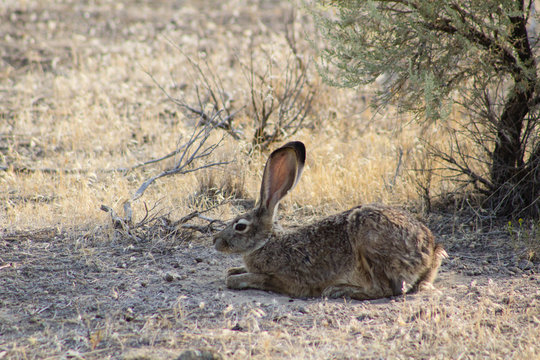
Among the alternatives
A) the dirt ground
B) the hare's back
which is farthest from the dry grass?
the hare's back

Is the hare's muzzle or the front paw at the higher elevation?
the hare's muzzle

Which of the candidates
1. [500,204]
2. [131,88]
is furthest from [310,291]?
[131,88]

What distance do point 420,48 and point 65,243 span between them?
4091 millimetres

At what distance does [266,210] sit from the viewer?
18.0 feet

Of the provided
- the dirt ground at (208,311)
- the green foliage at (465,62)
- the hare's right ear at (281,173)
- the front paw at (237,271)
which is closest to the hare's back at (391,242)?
the dirt ground at (208,311)

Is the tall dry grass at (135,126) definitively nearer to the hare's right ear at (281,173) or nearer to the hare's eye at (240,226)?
the hare's eye at (240,226)

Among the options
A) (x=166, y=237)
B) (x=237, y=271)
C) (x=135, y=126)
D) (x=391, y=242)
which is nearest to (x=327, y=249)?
(x=391, y=242)

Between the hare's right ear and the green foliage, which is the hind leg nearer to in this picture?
the hare's right ear

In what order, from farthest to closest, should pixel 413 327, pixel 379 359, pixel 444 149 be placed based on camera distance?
pixel 444 149
pixel 413 327
pixel 379 359

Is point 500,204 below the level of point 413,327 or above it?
above

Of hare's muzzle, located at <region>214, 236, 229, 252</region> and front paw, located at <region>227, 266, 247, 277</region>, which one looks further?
front paw, located at <region>227, 266, 247, 277</region>

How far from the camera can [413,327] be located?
4.39 m

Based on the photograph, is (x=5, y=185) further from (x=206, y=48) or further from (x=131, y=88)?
(x=206, y=48)

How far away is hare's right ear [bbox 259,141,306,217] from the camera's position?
5.21 m
